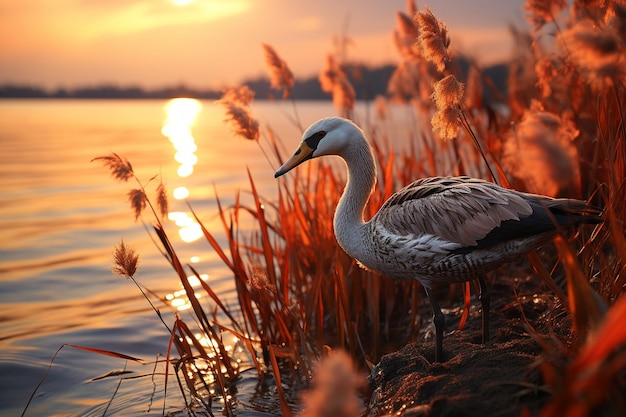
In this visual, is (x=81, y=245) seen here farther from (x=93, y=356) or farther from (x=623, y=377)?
(x=623, y=377)

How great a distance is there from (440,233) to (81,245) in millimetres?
6008

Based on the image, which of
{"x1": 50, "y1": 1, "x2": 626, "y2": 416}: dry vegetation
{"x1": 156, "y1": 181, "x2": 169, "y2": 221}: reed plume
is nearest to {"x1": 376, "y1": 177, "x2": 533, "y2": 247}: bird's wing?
{"x1": 50, "y1": 1, "x2": 626, "y2": 416}: dry vegetation

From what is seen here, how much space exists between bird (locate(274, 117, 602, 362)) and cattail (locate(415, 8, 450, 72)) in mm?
700

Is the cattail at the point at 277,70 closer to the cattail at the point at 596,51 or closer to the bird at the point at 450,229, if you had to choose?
the bird at the point at 450,229

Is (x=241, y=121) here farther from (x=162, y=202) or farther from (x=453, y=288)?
(x=453, y=288)

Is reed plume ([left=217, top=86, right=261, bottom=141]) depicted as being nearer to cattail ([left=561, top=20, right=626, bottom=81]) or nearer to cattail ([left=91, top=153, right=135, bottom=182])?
cattail ([left=91, top=153, right=135, bottom=182])

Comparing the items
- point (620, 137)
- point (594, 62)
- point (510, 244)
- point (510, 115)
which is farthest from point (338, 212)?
point (510, 115)

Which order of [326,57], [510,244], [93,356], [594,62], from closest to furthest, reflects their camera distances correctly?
1. [594,62]
2. [510,244]
3. [93,356]
4. [326,57]

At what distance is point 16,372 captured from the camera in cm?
532

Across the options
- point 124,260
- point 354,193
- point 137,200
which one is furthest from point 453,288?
point 124,260

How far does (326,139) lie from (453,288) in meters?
2.00

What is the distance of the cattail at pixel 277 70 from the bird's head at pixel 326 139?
138cm

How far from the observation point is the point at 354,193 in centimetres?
440

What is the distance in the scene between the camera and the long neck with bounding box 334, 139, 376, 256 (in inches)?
167
